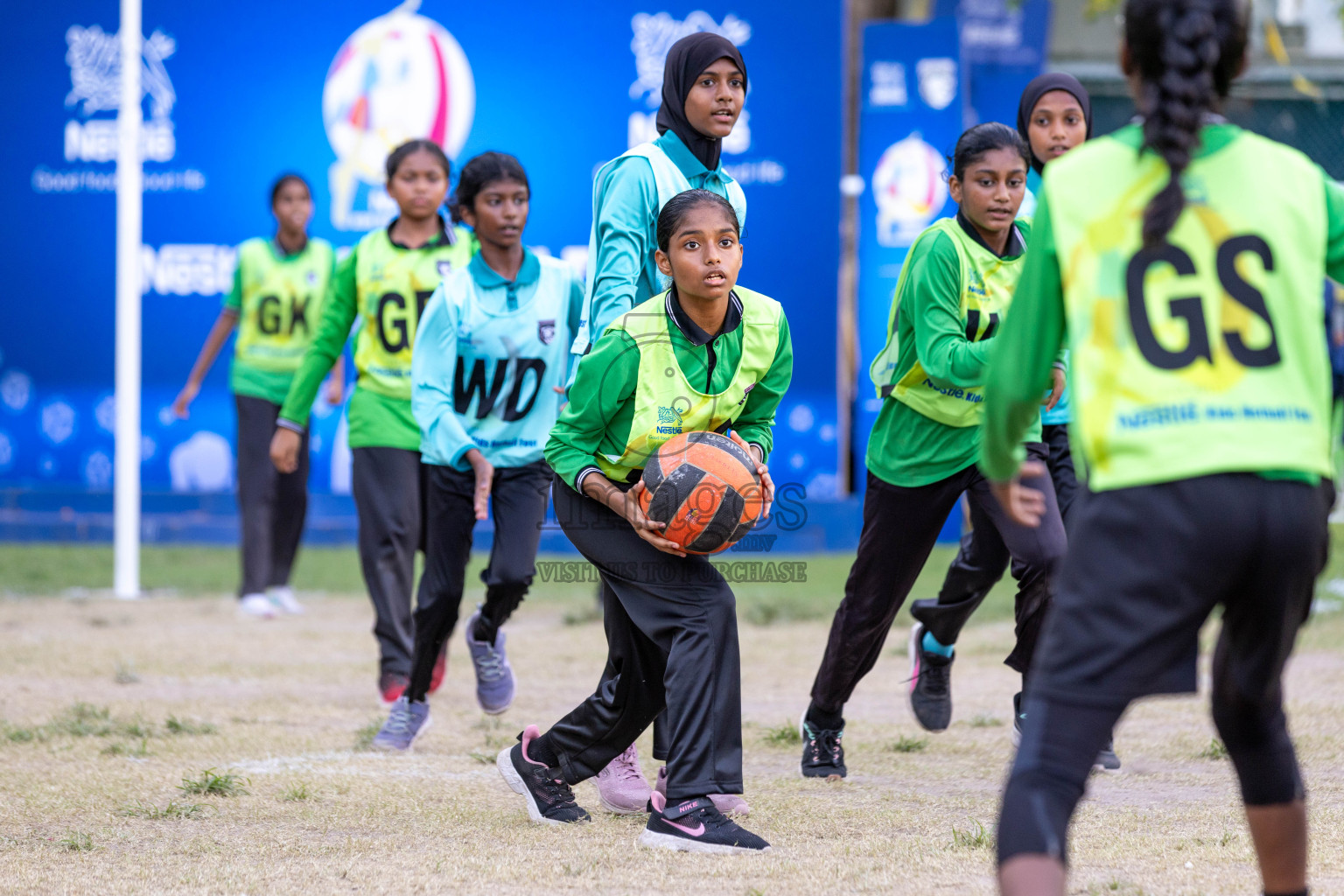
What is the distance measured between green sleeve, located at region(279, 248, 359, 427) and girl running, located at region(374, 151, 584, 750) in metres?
0.95

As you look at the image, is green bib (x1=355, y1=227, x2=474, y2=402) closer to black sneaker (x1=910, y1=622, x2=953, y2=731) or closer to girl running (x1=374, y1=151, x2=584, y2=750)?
girl running (x1=374, y1=151, x2=584, y2=750)

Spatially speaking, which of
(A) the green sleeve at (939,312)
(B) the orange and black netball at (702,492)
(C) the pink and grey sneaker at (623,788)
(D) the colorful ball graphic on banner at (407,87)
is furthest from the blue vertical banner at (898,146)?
(B) the orange and black netball at (702,492)

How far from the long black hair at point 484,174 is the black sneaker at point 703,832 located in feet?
8.63

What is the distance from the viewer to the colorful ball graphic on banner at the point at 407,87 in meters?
13.6

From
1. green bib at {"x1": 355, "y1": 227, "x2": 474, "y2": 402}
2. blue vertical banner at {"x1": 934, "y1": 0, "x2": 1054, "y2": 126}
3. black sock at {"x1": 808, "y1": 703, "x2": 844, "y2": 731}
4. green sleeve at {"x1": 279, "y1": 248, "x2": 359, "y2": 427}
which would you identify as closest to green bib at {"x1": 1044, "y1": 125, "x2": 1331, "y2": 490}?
black sock at {"x1": 808, "y1": 703, "x2": 844, "y2": 731}

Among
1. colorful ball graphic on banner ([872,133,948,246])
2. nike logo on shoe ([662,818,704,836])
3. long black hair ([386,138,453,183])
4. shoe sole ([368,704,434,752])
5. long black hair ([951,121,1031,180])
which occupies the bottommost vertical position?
shoe sole ([368,704,434,752])

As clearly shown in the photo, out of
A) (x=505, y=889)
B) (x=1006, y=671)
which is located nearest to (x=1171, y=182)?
(x=505, y=889)

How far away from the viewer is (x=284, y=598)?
10133 mm

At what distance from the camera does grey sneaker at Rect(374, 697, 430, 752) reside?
5.83 metres

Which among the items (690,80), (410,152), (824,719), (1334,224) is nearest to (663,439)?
(690,80)

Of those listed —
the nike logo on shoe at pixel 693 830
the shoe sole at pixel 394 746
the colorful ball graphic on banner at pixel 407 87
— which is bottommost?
the shoe sole at pixel 394 746

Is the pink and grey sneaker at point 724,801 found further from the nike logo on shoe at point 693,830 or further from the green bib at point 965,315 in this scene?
the green bib at point 965,315

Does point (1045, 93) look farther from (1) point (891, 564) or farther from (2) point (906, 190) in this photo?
(2) point (906, 190)

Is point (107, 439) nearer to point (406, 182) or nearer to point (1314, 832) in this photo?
point (406, 182)
